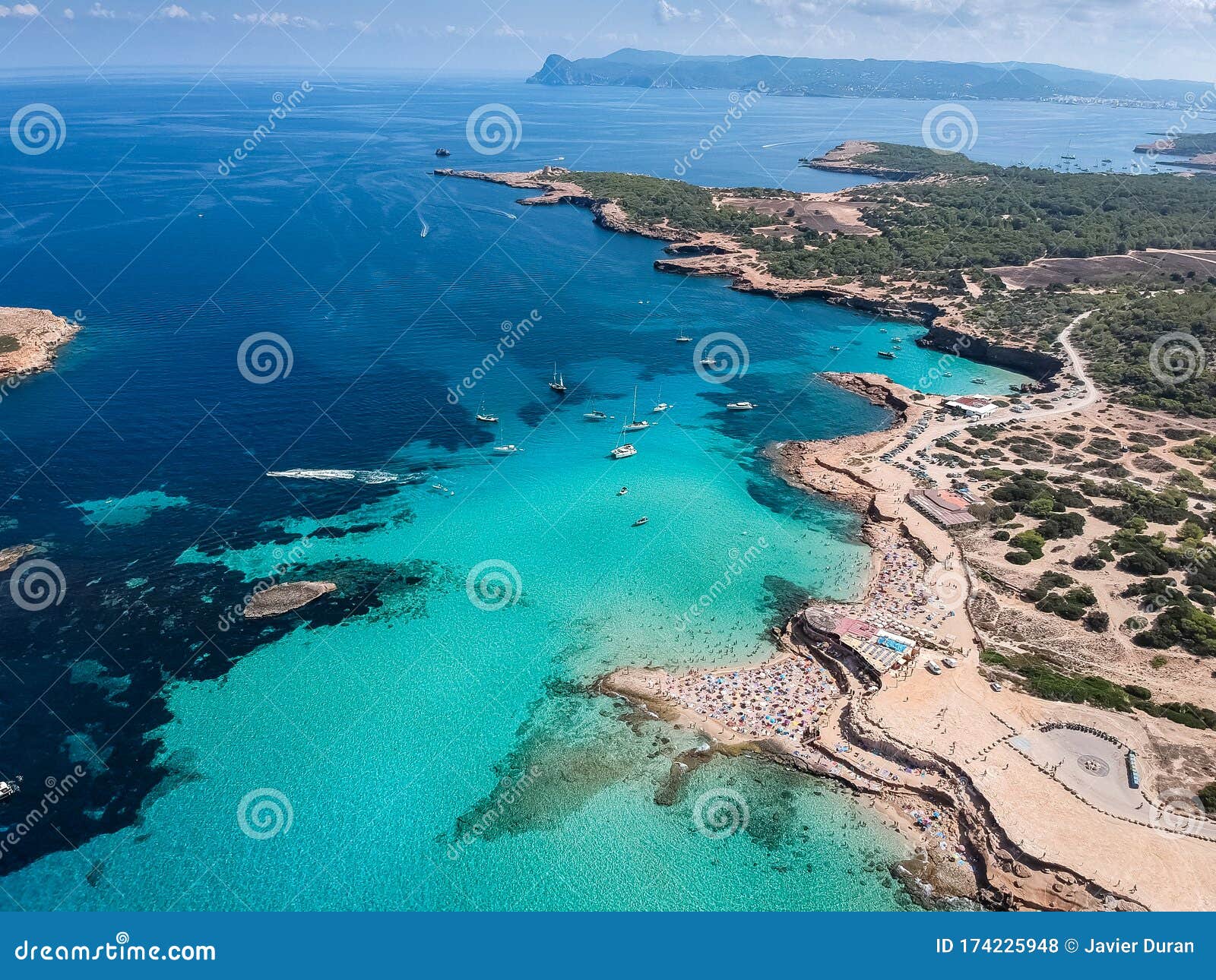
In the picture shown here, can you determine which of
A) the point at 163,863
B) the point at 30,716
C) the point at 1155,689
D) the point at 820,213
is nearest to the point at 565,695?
the point at 163,863

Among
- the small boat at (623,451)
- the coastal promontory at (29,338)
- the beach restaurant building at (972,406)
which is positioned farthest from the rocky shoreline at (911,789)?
the coastal promontory at (29,338)

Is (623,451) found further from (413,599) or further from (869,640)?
(869,640)

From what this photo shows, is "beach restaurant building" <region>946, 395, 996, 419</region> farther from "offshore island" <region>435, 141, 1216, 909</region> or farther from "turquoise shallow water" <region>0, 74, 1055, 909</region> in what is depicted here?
"turquoise shallow water" <region>0, 74, 1055, 909</region>

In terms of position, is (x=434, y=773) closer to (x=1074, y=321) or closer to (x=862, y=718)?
(x=862, y=718)

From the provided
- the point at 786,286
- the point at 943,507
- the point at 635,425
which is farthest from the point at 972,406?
the point at 786,286

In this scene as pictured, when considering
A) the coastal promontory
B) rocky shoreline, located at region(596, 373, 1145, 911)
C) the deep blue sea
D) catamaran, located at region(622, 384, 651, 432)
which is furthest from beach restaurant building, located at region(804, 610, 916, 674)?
the coastal promontory

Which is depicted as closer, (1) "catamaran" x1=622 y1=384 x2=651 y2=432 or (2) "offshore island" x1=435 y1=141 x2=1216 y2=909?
(2) "offshore island" x1=435 y1=141 x2=1216 y2=909
